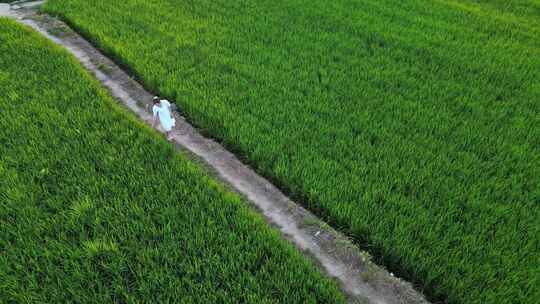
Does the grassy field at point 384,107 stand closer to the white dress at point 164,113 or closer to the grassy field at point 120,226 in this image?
the white dress at point 164,113

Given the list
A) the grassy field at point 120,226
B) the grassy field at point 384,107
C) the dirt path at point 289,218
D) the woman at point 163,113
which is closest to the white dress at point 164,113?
the woman at point 163,113

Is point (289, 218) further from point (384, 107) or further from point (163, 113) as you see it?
point (384, 107)

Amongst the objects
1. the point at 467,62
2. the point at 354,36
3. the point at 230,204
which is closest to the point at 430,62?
the point at 467,62

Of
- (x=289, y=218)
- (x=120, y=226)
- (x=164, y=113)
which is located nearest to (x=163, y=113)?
(x=164, y=113)

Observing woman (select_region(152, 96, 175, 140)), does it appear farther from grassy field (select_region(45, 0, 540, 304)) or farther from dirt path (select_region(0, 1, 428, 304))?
grassy field (select_region(45, 0, 540, 304))

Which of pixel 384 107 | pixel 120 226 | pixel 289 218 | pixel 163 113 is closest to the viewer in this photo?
A: pixel 120 226

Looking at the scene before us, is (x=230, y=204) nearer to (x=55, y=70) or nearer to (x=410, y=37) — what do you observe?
→ (x=55, y=70)
